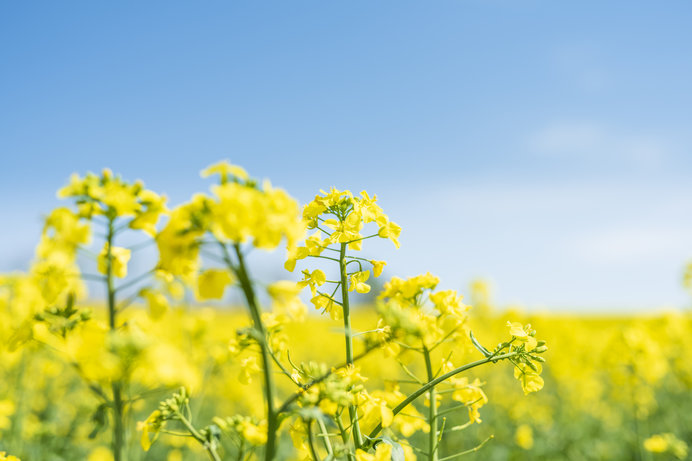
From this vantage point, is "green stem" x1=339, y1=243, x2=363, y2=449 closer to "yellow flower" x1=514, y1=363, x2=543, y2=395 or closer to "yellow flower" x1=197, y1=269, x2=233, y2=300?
"yellow flower" x1=197, y1=269, x2=233, y2=300

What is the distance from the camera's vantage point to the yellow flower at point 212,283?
1205 mm

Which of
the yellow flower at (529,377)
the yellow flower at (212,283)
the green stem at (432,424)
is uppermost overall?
the yellow flower at (212,283)

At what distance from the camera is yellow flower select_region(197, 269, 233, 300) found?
3.95ft

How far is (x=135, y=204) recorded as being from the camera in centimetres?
156

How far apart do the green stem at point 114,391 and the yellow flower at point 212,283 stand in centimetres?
44

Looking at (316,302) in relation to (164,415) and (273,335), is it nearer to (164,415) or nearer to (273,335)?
(273,335)


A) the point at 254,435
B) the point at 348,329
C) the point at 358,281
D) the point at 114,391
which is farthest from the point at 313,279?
the point at 114,391

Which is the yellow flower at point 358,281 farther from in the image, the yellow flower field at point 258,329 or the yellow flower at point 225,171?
the yellow flower at point 225,171

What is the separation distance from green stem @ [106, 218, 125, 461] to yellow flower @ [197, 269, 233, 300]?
441 mm

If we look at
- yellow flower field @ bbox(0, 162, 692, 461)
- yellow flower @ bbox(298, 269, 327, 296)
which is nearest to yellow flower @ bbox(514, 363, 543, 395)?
yellow flower field @ bbox(0, 162, 692, 461)

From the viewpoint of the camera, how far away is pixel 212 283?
122 cm

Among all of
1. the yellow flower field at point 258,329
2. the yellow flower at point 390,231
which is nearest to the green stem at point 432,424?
the yellow flower field at point 258,329

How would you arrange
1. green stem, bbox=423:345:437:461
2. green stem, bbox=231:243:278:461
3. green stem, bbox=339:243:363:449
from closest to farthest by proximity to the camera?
green stem, bbox=231:243:278:461 → green stem, bbox=339:243:363:449 → green stem, bbox=423:345:437:461

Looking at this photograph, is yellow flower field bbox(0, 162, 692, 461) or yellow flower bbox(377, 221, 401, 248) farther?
yellow flower bbox(377, 221, 401, 248)
